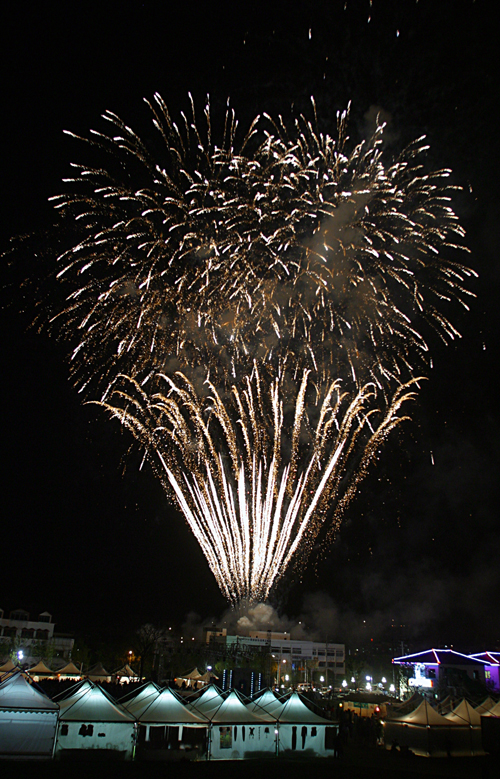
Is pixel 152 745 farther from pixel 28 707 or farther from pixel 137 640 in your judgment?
pixel 137 640

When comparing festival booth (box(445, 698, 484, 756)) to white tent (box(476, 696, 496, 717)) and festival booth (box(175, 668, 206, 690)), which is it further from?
festival booth (box(175, 668, 206, 690))

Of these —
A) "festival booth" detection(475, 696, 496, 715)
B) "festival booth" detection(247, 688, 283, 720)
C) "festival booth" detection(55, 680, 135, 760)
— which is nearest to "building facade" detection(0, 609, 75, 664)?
"festival booth" detection(247, 688, 283, 720)

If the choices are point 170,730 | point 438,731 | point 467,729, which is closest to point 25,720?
point 170,730

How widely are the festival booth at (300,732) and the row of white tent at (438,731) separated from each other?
308cm

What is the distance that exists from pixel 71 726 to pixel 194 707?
4.19m

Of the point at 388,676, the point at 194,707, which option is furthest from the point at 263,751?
the point at 388,676

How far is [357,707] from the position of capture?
1254 inches

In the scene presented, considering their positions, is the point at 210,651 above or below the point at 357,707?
above

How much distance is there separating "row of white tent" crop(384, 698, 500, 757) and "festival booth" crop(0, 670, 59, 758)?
1283cm

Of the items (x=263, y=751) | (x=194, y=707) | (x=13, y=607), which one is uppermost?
(x=13, y=607)

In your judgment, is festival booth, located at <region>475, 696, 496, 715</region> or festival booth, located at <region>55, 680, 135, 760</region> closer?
festival booth, located at <region>55, 680, 135, 760</region>

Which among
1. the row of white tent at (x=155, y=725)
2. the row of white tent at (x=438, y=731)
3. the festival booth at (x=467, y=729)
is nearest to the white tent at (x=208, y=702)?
the row of white tent at (x=155, y=725)

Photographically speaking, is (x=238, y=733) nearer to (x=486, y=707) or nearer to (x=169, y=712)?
(x=169, y=712)

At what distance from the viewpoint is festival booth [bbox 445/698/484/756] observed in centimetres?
1947
